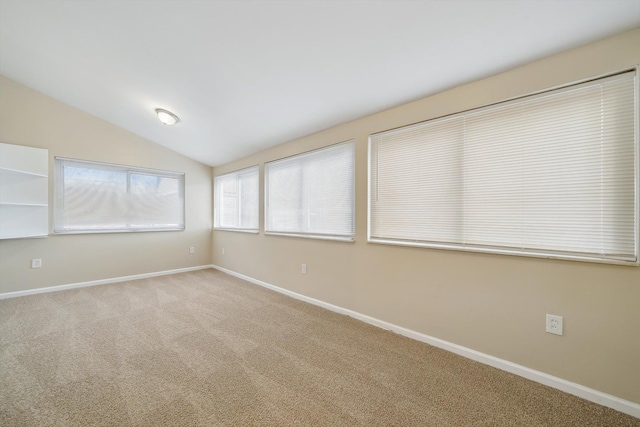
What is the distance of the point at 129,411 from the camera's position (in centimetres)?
149

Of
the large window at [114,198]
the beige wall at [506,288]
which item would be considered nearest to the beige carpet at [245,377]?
the beige wall at [506,288]

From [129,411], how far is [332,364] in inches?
52.5

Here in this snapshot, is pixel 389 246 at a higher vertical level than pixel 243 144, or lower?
lower

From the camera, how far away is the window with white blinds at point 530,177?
61.2 inches

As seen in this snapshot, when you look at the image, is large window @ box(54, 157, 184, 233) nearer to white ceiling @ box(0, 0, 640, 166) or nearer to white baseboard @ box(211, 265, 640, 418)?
white ceiling @ box(0, 0, 640, 166)

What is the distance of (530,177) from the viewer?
1.83m

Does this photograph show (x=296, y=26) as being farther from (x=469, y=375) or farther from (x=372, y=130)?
(x=469, y=375)

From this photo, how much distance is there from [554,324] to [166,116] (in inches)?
181

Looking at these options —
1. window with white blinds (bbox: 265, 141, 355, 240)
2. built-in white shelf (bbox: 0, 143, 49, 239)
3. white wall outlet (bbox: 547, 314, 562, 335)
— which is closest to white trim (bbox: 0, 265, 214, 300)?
built-in white shelf (bbox: 0, 143, 49, 239)

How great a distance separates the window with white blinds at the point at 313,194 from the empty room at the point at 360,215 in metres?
0.04

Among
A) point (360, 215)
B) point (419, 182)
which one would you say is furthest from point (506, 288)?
point (360, 215)

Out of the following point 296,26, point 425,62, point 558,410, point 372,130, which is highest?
point 296,26

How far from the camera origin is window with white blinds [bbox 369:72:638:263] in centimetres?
155

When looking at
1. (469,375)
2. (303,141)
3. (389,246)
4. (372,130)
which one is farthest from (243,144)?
(469,375)
